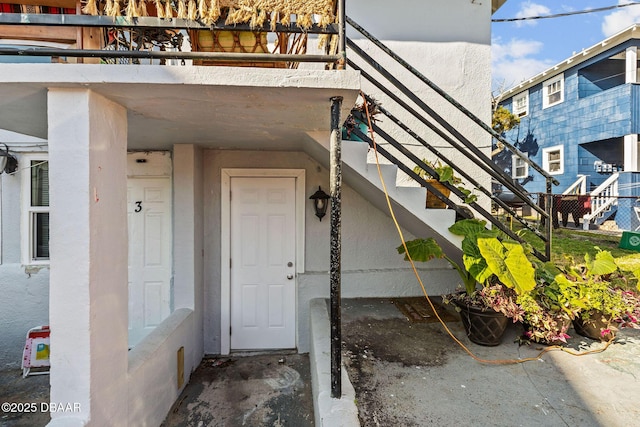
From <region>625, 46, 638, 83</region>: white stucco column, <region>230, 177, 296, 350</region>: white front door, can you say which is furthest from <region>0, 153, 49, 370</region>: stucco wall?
<region>625, 46, 638, 83</region>: white stucco column

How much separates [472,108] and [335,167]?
3.15 meters

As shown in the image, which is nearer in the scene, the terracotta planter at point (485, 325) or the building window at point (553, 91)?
the terracotta planter at point (485, 325)

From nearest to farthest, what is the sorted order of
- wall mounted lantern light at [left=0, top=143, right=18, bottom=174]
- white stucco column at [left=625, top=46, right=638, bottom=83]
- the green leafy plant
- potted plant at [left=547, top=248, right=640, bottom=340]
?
the green leafy plant < potted plant at [left=547, top=248, right=640, bottom=340] < wall mounted lantern light at [left=0, top=143, right=18, bottom=174] < white stucco column at [left=625, top=46, right=638, bottom=83]

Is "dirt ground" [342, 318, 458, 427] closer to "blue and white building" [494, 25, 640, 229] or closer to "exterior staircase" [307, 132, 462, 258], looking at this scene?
"exterior staircase" [307, 132, 462, 258]

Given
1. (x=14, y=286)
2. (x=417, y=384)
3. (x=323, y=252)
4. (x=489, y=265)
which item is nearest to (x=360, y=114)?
(x=489, y=265)

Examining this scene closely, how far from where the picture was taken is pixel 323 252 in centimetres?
430

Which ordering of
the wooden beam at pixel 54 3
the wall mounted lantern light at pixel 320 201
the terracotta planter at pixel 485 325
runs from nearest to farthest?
1. the wooden beam at pixel 54 3
2. the terracotta planter at pixel 485 325
3. the wall mounted lantern light at pixel 320 201

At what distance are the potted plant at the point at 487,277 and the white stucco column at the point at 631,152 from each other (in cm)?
897

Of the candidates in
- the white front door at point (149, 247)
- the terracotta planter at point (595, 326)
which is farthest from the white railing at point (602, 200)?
the white front door at point (149, 247)

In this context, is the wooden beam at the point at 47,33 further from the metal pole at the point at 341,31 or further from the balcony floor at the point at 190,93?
the metal pole at the point at 341,31

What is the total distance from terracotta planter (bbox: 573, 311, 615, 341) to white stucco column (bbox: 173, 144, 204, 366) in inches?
Answer: 154

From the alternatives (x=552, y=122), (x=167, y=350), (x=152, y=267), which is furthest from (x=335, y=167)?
(x=552, y=122)

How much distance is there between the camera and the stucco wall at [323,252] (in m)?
4.20

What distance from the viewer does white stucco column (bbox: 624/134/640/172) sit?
8.75m
